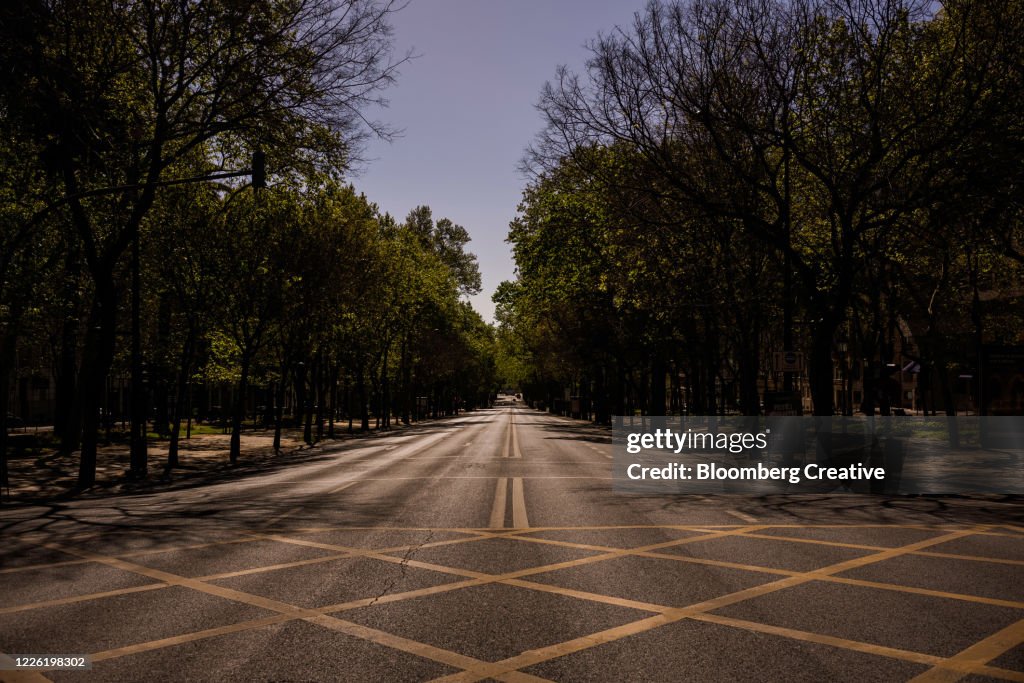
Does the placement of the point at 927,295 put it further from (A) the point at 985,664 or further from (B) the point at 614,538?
(A) the point at 985,664

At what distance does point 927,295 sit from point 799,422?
30866 mm

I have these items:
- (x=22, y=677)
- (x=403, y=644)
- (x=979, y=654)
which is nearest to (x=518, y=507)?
(x=403, y=644)

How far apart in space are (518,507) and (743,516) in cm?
365

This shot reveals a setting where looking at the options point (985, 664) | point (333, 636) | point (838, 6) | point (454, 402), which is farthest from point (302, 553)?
point (454, 402)

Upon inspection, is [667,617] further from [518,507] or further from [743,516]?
[518,507]

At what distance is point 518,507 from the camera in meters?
14.1

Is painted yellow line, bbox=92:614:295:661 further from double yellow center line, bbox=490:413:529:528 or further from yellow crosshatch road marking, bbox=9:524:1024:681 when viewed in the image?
double yellow center line, bbox=490:413:529:528

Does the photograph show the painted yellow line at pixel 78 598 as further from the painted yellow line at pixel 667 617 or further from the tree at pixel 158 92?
the tree at pixel 158 92

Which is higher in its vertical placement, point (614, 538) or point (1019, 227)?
point (1019, 227)

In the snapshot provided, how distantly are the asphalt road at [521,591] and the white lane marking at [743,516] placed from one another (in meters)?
0.23

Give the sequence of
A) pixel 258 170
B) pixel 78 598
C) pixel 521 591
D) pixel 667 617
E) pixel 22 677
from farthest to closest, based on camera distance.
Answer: pixel 258 170
pixel 521 591
pixel 78 598
pixel 667 617
pixel 22 677

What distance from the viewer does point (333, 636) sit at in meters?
6.27

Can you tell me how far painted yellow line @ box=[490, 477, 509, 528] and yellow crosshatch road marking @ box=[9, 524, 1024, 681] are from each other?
0.28 metres

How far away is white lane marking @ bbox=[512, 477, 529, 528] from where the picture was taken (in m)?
12.2
